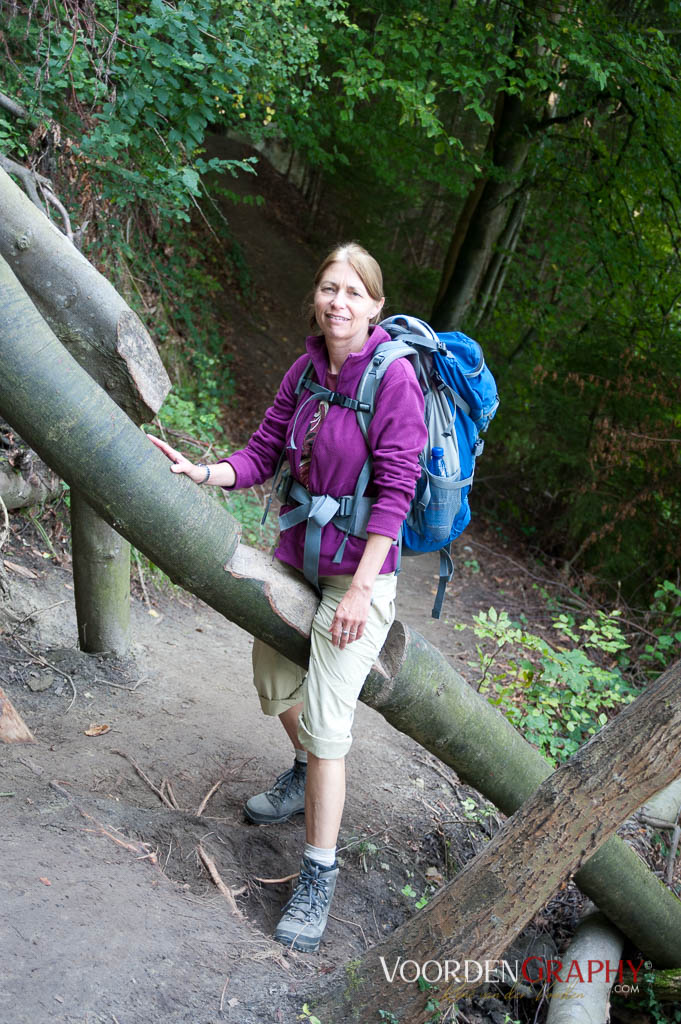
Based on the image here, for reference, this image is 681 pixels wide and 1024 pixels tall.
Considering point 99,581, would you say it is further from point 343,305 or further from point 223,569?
point 343,305

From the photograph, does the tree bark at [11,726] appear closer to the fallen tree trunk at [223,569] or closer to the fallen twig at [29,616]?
the fallen twig at [29,616]

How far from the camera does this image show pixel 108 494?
7.32 feet

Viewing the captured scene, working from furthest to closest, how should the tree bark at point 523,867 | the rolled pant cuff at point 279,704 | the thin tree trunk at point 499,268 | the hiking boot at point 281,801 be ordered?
the thin tree trunk at point 499,268 < the hiking boot at point 281,801 < the rolled pant cuff at point 279,704 < the tree bark at point 523,867

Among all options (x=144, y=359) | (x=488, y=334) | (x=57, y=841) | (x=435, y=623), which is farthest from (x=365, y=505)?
(x=488, y=334)

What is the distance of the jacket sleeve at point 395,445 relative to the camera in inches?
95.7

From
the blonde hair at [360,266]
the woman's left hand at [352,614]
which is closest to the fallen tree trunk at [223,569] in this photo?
the woman's left hand at [352,614]

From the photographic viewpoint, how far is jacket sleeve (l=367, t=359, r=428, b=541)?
7.97 feet

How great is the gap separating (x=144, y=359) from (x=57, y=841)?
170cm

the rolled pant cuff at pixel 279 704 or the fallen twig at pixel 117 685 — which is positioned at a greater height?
the rolled pant cuff at pixel 279 704

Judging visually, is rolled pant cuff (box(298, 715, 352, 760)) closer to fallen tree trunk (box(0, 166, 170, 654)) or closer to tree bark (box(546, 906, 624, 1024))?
fallen tree trunk (box(0, 166, 170, 654))

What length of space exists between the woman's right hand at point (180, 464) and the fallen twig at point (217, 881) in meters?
1.45

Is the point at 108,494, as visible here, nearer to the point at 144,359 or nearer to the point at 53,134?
the point at 144,359

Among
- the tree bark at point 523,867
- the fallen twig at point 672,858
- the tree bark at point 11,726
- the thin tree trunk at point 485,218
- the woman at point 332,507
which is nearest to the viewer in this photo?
the tree bark at point 523,867

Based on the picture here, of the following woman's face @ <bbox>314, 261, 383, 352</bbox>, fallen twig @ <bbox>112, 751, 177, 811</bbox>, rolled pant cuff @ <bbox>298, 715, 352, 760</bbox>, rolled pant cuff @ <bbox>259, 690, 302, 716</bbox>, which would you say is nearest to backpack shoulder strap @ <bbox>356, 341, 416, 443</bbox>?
woman's face @ <bbox>314, 261, 383, 352</bbox>
